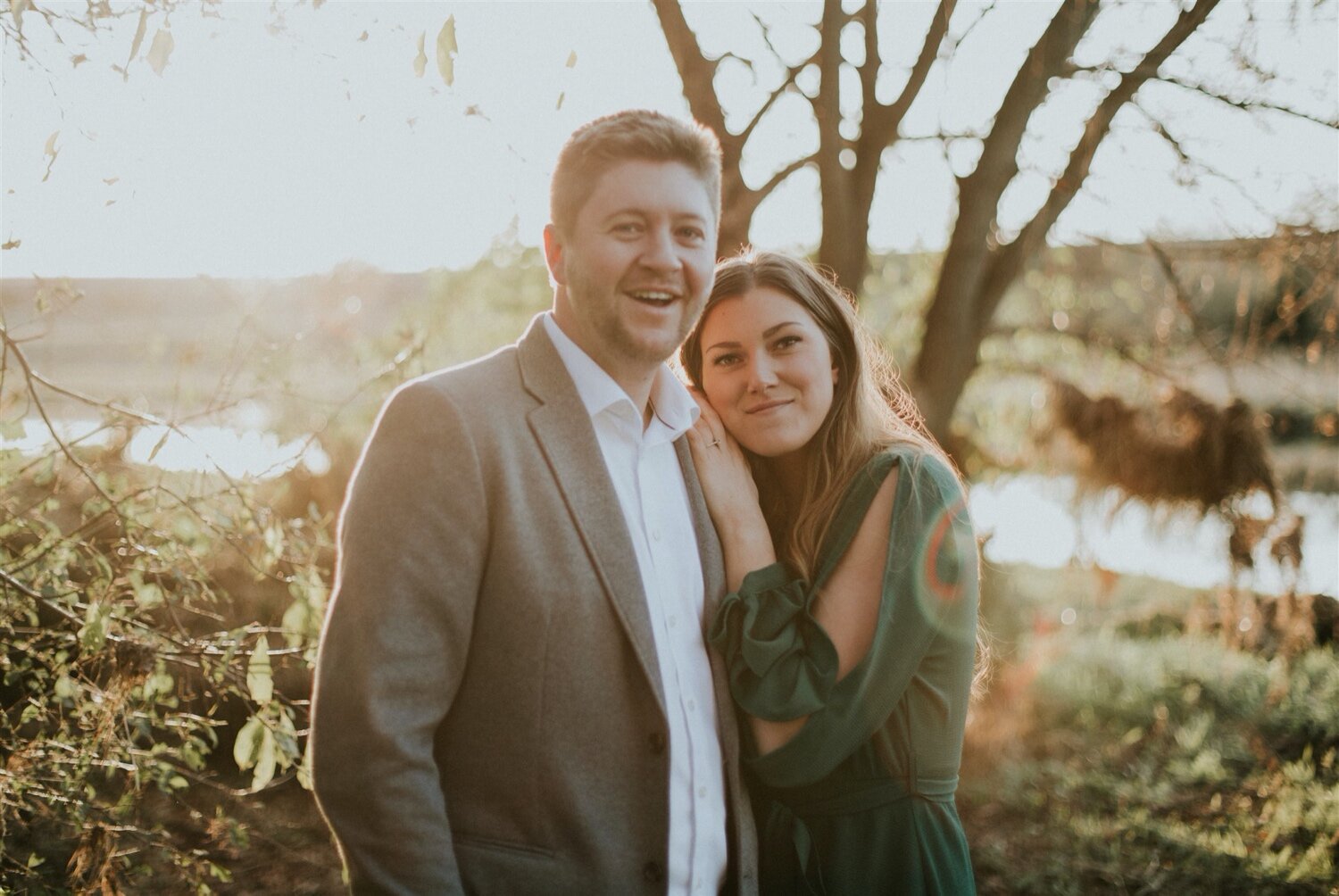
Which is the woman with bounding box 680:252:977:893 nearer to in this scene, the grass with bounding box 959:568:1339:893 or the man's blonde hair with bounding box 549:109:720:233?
the man's blonde hair with bounding box 549:109:720:233

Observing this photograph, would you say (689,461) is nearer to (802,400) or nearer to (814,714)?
(802,400)

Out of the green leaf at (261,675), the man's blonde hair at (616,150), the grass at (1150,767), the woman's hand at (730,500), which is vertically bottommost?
the grass at (1150,767)

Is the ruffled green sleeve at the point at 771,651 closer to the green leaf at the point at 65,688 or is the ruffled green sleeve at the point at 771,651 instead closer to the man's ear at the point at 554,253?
the man's ear at the point at 554,253

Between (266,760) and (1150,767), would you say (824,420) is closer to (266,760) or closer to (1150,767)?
(266,760)

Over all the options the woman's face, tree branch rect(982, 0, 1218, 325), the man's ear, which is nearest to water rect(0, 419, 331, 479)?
the man's ear

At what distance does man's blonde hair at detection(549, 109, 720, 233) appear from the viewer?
2.15 meters

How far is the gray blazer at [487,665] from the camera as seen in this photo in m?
1.77

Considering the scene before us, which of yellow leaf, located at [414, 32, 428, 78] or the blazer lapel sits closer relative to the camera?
the blazer lapel

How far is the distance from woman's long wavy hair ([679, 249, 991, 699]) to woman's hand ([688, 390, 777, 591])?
14cm

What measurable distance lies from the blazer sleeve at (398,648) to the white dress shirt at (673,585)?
1.26 feet

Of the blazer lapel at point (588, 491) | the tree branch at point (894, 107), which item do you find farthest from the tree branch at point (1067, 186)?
the blazer lapel at point (588, 491)

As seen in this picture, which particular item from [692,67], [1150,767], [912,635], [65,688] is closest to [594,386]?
[912,635]

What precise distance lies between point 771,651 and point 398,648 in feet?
2.61

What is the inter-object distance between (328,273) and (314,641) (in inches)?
117
